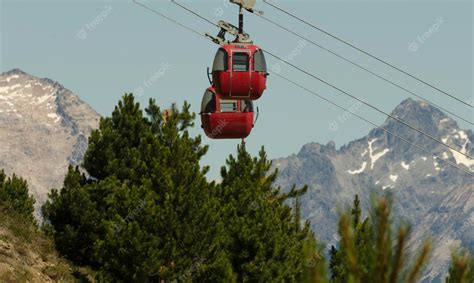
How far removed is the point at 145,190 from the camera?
170 feet

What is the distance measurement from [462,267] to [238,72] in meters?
31.7

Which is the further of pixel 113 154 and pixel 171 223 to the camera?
pixel 113 154

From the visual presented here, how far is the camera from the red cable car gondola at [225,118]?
1706 inches

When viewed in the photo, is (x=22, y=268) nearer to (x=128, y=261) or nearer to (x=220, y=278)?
(x=128, y=261)

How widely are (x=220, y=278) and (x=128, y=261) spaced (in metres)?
5.26

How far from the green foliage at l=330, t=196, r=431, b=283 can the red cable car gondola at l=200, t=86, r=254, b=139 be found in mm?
35105

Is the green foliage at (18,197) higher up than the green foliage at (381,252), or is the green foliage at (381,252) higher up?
the green foliage at (18,197)

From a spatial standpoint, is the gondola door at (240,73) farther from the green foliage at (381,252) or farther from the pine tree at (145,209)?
the green foliage at (381,252)

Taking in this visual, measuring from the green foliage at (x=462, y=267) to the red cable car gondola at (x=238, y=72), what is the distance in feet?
102

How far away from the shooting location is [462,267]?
26.1 feet

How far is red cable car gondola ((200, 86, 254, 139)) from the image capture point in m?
43.3

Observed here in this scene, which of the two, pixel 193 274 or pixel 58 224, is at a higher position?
pixel 58 224

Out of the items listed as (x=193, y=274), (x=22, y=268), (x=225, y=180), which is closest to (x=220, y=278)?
(x=193, y=274)

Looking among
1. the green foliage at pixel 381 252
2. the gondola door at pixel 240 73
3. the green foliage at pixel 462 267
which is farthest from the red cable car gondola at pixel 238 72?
the green foliage at pixel 381 252
